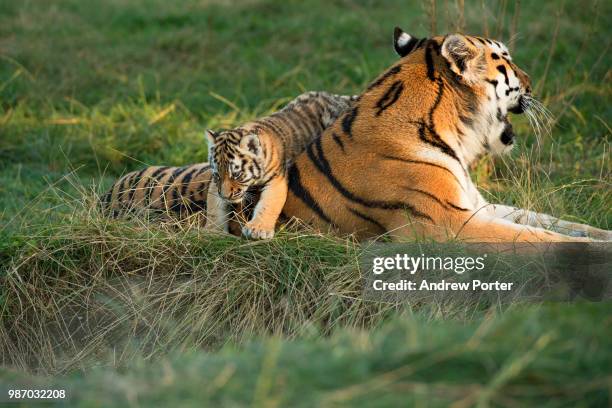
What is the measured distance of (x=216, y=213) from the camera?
16.8 ft

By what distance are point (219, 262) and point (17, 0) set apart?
7132 millimetres

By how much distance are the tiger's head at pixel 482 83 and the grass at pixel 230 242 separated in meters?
0.44

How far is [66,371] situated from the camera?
16.0 feet

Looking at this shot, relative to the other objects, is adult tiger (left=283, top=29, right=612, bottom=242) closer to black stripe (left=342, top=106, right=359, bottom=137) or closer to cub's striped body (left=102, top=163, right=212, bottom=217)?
black stripe (left=342, top=106, right=359, bottom=137)

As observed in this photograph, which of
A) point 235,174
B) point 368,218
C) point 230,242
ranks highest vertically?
point 235,174

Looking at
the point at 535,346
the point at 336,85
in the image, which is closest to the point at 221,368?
the point at 535,346

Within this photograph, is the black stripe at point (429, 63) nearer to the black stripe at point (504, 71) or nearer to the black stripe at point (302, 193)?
the black stripe at point (504, 71)

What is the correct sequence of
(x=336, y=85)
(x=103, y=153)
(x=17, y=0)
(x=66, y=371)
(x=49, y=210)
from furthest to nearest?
(x=17, y=0), (x=336, y=85), (x=103, y=153), (x=49, y=210), (x=66, y=371)

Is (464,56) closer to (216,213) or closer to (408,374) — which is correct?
(216,213)

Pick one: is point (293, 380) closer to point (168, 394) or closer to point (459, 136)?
point (168, 394)

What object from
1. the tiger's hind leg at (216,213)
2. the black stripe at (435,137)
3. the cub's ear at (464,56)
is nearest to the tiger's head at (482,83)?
the cub's ear at (464,56)

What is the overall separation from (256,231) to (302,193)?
326mm

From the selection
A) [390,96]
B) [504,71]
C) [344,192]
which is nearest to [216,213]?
[344,192]

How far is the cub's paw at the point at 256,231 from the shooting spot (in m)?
4.88
